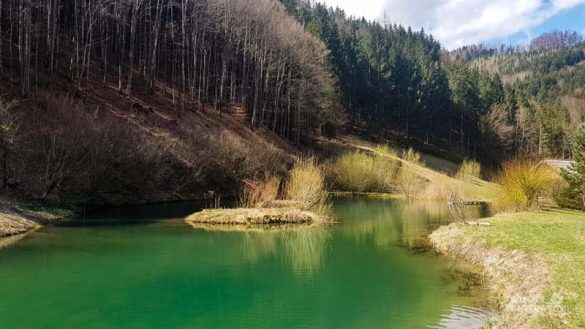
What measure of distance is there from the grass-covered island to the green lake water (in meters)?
3.16

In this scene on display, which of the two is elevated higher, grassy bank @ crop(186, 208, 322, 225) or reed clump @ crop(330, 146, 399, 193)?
reed clump @ crop(330, 146, 399, 193)

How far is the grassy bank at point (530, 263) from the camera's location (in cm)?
1245

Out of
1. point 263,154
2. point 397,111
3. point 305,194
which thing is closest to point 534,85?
point 397,111

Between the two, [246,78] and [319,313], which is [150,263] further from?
[246,78]

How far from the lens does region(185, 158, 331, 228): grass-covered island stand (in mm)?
32656

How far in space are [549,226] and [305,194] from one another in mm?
15348

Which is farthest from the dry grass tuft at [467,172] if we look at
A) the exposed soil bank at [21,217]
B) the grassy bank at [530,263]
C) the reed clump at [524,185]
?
the exposed soil bank at [21,217]

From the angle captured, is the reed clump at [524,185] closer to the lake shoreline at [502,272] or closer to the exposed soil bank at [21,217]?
the lake shoreline at [502,272]

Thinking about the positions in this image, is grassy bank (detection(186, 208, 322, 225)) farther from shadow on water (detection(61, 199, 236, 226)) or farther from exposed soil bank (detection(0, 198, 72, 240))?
exposed soil bank (detection(0, 198, 72, 240))

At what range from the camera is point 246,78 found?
7475cm

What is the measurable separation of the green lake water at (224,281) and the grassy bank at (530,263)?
116cm

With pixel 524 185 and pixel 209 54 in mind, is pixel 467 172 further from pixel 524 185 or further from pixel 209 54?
pixel 209 54

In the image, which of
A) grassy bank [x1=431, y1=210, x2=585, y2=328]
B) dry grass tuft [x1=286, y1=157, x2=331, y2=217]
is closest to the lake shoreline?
grassy bank [x1=431, y1=210, x2=585, y2=328]

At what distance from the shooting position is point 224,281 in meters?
17.7
